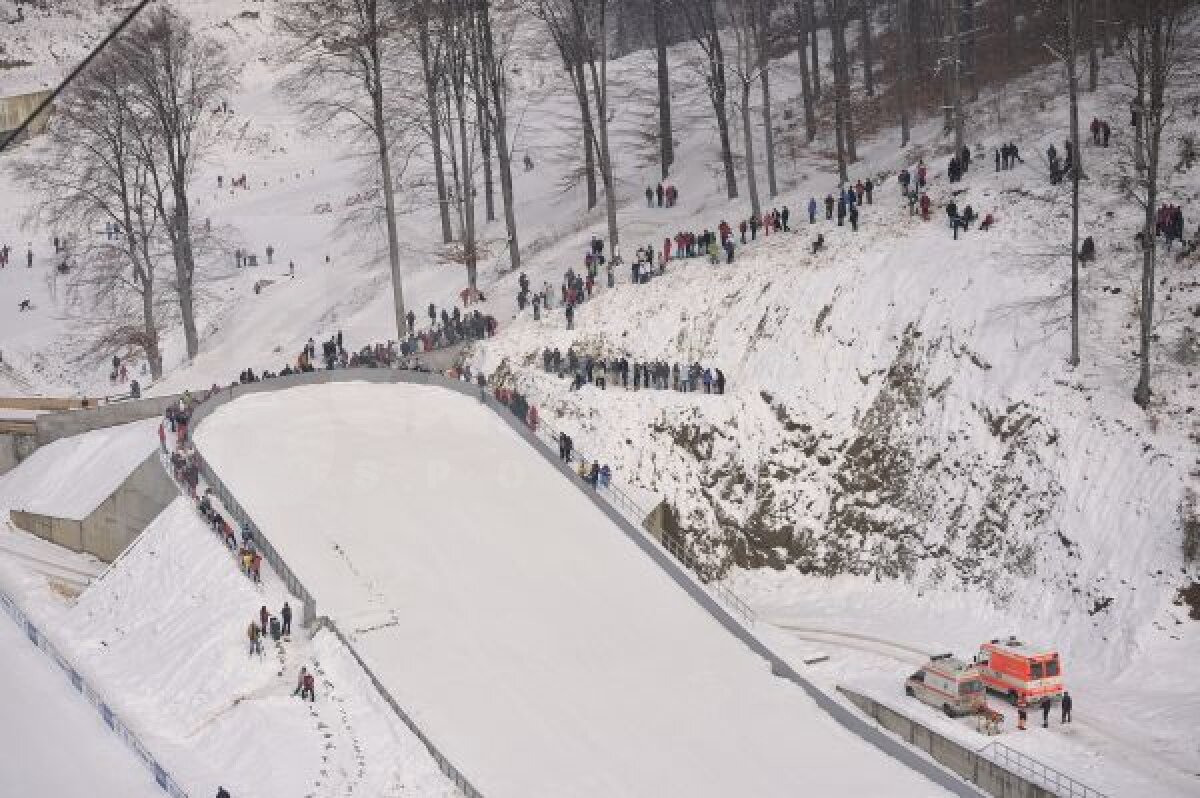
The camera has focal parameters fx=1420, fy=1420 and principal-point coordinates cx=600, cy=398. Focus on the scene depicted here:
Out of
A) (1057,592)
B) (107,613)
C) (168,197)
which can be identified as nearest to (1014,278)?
(1057,592)

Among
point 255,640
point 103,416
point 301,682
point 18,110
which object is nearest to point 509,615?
point 301,682

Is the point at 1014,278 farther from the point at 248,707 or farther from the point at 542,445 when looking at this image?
the point at 248,707

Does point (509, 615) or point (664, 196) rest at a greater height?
point (664, 196)

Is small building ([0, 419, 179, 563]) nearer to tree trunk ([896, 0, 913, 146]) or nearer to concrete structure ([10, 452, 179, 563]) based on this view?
concrete structure ([10, 452, 179, 563])

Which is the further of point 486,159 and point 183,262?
point 486,159

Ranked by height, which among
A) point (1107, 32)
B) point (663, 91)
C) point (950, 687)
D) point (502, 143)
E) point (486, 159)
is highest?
point (1107, 32)

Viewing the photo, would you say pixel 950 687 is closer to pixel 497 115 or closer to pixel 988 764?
pixel 988 764
